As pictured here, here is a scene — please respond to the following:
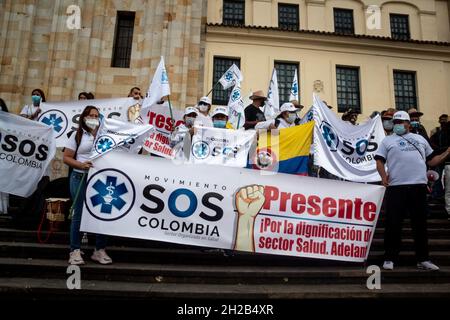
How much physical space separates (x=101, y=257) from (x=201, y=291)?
171 cm

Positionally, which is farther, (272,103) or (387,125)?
(272,103)

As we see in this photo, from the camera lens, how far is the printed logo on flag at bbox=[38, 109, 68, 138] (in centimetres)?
830

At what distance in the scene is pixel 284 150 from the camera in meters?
6.29

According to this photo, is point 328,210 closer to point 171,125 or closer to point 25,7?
point 171,125

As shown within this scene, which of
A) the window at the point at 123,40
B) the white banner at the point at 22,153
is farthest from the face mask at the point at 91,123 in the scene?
the window at the point at 123,40

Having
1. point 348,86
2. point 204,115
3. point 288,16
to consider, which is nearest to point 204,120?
point 204,115

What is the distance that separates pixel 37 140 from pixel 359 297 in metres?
6.90

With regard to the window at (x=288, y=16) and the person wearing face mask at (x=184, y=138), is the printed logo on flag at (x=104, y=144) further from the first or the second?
the window at (x=288, y=16)

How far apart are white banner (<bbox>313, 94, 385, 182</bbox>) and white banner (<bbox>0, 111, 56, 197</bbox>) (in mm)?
5849

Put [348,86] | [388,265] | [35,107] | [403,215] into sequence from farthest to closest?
[348,86]
[35,107]
[403,215]
[388,265]

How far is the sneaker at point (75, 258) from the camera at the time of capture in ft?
15.5

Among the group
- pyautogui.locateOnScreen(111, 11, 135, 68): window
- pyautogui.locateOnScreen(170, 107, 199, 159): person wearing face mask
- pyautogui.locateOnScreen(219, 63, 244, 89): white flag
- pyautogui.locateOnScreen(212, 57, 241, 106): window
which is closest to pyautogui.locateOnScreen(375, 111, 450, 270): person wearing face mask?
pyautogui.locateOnScreen(170, 107, 199, 159): person wearing face mask

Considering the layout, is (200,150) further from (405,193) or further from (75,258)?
(405,193)

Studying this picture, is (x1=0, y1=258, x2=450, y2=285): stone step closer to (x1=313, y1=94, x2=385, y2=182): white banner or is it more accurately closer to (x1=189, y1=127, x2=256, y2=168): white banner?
(x1=189, y1=127, x2=256, y2=168): white banner
